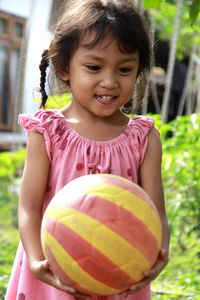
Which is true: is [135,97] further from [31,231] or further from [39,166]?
[31,231]

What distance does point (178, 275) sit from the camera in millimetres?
4395

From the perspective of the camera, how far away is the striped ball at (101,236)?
1.65 meters

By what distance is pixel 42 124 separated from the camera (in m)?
2.15

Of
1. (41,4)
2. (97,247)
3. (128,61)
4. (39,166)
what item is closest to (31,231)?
(39,166)

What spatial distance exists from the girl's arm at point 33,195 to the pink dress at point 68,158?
1.4 inches

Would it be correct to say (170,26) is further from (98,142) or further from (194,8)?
(98,142)

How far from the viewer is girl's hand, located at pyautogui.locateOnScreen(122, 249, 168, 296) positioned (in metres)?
1.75

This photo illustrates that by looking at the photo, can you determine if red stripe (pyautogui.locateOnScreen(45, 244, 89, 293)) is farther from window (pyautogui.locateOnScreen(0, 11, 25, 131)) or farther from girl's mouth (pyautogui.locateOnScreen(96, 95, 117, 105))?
window (pyautogui.locateOnScreen(0, 11, 25, 131))

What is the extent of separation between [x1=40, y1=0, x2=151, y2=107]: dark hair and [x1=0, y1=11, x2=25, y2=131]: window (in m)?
8.99

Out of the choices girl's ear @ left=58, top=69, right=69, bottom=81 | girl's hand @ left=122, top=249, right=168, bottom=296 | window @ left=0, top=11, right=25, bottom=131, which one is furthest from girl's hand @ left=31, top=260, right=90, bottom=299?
window @ left=0, top=11, right=25, bottom=131

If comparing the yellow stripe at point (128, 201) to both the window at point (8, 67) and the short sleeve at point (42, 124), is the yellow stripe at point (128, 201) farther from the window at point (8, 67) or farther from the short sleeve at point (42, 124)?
the window at point (8, 67)

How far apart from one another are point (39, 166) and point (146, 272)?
0.63 m

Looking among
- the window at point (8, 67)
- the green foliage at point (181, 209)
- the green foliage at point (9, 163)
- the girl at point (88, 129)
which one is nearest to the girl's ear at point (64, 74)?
the girl at point (88, 129)

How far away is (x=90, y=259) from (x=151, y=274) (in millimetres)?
240
